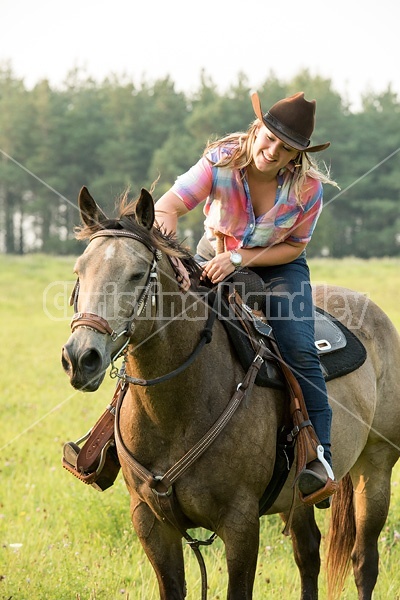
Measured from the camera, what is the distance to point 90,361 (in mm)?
3354

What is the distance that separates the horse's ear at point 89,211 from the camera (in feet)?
12.4

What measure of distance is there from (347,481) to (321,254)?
50117mm

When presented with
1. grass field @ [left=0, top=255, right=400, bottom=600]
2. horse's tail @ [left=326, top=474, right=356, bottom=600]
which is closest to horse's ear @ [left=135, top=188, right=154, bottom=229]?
grass field @ [left=0, top=255, right=400, bottom=600]

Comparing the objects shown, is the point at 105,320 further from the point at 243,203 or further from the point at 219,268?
the point at 243,203

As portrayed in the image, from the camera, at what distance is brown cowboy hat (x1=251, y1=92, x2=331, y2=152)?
441 cm

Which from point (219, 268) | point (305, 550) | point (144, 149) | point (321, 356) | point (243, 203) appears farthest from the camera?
point (144, 149)

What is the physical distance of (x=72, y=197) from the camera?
58062 mm

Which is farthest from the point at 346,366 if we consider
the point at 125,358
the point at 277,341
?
the point at 125,358

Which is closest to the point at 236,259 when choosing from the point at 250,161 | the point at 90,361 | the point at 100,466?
the point at 250,161

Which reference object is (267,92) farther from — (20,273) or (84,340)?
(84,340)

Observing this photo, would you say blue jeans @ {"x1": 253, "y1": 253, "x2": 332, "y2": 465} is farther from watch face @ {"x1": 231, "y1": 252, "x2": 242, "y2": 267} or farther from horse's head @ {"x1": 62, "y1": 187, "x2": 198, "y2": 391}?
horse's head @ {"x1": 62, "y1": 187, "x2": 198, "y2": 391}

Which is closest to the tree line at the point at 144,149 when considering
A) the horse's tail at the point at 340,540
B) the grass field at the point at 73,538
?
the grass field at the point at 73,538

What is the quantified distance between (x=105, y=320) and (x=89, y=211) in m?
0.67

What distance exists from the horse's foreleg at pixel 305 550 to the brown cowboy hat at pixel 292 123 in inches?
105
